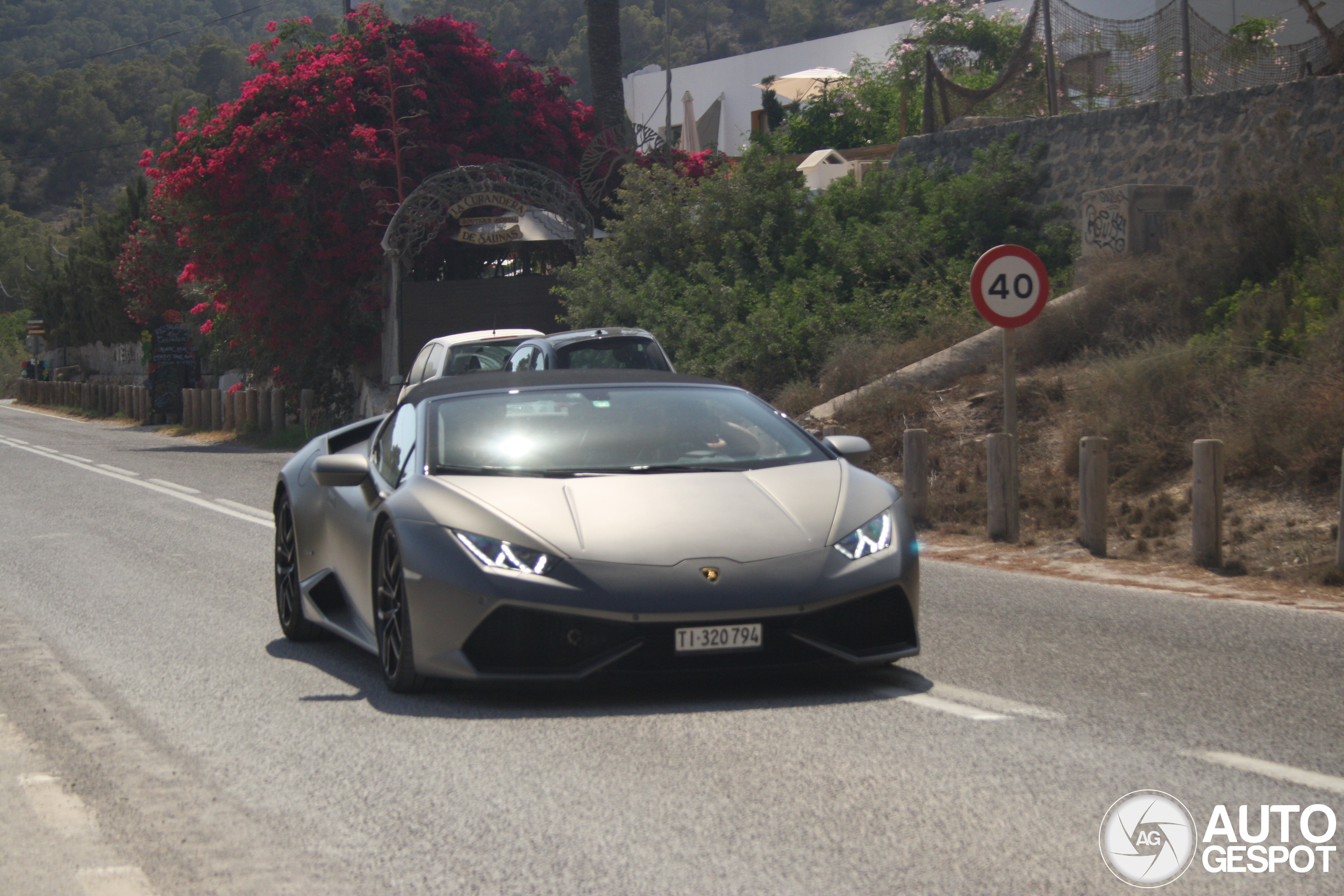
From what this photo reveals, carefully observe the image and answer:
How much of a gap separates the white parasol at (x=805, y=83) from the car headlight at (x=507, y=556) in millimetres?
50573

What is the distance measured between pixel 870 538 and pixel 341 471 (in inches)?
95.4

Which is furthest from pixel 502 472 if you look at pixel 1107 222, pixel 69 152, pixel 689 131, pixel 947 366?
pixel 69 152

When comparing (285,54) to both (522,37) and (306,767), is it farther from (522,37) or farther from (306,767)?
(522,37)

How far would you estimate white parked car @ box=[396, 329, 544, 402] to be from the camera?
17.2 m

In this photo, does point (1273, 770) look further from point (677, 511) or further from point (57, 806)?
point (57, 806)

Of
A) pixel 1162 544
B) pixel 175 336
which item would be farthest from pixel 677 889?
pixel 175 336

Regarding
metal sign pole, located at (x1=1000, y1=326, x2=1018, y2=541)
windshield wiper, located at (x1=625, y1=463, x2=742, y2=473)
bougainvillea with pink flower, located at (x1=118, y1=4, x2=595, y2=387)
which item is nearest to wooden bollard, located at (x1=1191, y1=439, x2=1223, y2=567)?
metal sign pole, located at (x1=1000, y1=326, x2=1018, y2=541)

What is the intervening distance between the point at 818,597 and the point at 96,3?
16834cm

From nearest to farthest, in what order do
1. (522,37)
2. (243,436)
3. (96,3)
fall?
(243,436)
(522,37)
(96,3)

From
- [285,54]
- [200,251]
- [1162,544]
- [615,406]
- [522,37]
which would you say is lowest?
[1162,544]

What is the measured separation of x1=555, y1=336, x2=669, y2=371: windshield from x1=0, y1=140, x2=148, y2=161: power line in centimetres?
11067

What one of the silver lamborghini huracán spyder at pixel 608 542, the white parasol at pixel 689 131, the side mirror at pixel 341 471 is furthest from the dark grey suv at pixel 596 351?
the white parasol at pixel 689 131

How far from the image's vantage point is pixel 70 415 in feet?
169

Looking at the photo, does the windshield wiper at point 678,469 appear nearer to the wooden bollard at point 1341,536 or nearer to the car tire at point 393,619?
the car tire at point 393,619
